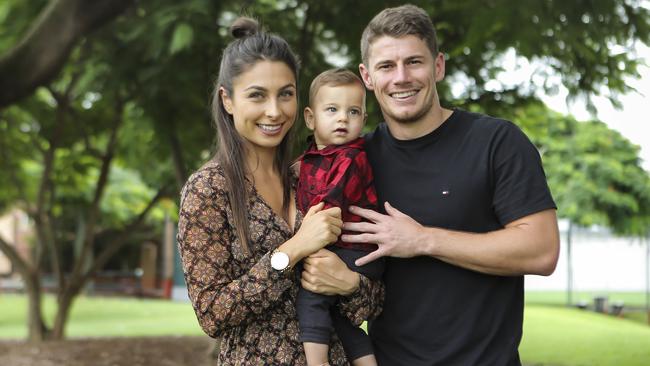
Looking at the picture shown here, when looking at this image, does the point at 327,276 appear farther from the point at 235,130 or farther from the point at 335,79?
the point at 335,79

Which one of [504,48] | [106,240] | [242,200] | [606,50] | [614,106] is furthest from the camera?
[106,240]

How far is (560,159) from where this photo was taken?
1315 inches

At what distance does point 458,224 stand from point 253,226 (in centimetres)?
73

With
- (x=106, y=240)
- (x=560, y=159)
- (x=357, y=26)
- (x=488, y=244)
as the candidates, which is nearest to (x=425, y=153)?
(x=488, y=244)

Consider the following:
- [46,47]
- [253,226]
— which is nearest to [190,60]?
[46,47]

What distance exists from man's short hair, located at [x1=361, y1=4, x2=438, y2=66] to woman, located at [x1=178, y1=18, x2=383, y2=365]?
331 millimetres

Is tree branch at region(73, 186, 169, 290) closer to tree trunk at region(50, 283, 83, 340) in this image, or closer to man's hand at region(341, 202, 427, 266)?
tree trunk at region(50, 283, 83, 340)

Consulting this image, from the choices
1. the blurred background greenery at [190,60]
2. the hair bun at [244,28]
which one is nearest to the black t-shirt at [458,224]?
the hair bun at [244,28]

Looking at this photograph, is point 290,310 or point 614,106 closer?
point 290,310

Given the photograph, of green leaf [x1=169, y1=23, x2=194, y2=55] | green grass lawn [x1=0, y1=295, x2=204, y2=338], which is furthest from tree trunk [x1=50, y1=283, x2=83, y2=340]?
green leaf [x1=169, y1=23, x2=194, y2=55]

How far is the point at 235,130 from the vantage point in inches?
123

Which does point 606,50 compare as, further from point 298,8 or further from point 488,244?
point 488,244

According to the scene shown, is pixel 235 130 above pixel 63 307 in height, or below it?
above

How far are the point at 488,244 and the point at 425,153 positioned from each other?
427 mm
